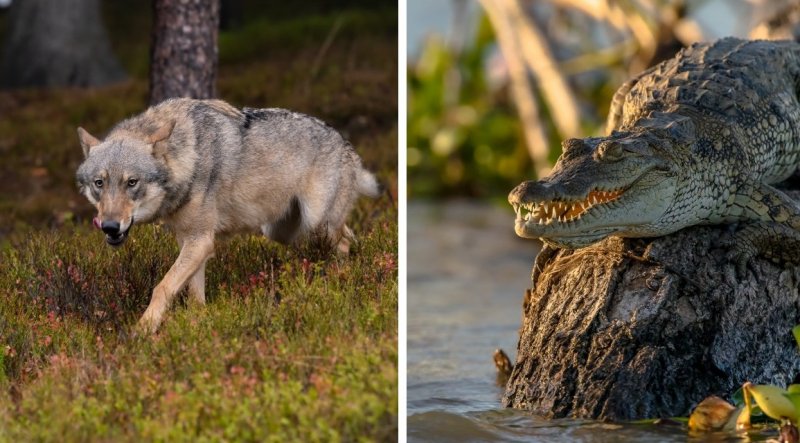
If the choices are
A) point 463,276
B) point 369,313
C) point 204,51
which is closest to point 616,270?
point 369,313

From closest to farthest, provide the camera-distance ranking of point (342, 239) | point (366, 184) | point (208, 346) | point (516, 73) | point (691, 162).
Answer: point (208, 346) < point (691, 162) < point (342, 239) < point (366, 184) < point (516, 73)

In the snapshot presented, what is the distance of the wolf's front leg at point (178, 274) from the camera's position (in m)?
5.98

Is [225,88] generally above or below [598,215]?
above

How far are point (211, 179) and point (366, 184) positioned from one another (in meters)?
1.26

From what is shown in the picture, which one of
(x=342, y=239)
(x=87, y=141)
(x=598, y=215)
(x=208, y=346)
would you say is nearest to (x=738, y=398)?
(x=598, y=215)

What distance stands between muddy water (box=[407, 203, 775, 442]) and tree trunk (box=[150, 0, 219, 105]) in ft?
8.01

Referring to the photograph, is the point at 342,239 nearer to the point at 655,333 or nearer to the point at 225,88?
the point at 655,333

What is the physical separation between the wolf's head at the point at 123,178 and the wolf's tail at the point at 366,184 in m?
1.55

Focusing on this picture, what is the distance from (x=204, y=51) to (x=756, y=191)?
13.7 ft

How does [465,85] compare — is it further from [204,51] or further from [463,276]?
[204,51]

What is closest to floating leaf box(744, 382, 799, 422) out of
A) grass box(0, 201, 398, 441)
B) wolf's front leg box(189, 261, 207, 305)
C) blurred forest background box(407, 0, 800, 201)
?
grass box(0, 201, 398, 441)

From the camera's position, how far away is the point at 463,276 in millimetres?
11047

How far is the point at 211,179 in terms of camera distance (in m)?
6.46

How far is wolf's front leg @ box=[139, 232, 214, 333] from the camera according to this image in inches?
235
